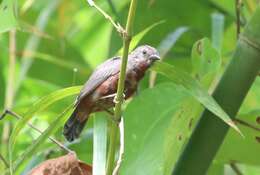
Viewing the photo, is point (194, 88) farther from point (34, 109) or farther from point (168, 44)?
point (168, 44)

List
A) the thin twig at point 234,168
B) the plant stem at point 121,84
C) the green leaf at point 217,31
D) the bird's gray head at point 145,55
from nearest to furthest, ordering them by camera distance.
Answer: the plant stem at point 121,84
the bird's gray head at point 145,55
the thin twig at point 234,168
the green leaf at point 217,31

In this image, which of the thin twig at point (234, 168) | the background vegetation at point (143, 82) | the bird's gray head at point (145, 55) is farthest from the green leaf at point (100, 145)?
the thin twig at point (234, 168)

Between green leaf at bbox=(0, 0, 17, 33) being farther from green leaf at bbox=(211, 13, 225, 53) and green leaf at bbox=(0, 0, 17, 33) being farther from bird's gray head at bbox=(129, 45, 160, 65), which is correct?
green leaf at bbox=(211, 13, 225, 53)

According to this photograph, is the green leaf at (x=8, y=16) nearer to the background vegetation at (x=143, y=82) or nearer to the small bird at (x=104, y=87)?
the background vegetation at (x=143, y=82)

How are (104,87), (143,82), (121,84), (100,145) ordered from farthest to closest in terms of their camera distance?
(143,82) < (104,87) < (100,145) < (121,84)

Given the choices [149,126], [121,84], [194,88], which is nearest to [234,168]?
[149,126]

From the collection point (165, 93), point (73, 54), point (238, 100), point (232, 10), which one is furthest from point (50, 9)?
point (238, 100)

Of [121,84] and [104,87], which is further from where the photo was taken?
[104,87]

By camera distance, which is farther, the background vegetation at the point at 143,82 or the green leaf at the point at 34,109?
the background vegetation at the point at 143,82
